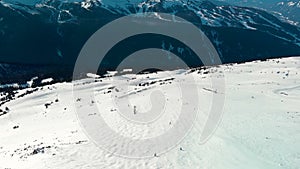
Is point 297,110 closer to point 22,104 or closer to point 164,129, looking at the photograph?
point 164,129

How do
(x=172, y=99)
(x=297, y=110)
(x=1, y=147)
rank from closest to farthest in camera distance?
(x=1, y=147) < (x=297, y=110) < (x=172, y=99)

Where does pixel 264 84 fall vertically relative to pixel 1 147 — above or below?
above

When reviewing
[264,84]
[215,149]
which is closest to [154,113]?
[215,149]

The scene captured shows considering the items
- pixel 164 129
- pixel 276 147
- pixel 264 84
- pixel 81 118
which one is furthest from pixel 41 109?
pixel 276 147

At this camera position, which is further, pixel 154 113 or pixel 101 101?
pixel 101 101

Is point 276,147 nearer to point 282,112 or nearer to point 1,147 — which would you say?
point 282,112

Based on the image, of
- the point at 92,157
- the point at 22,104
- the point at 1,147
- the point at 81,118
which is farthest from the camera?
the point at 22,104
